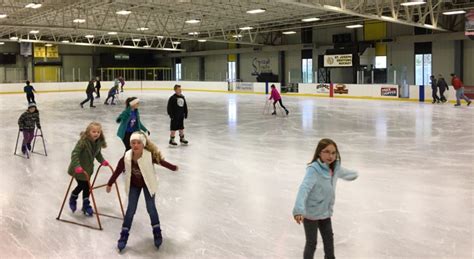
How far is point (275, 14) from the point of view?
99.3 ft

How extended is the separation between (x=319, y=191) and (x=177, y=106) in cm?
760

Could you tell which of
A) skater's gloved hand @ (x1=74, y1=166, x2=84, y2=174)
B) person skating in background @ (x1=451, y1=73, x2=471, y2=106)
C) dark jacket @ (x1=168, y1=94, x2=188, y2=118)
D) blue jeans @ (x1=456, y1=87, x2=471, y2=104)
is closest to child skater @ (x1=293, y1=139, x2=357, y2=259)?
skater's gloved hand @ (x1=74, y1=166, x2=84, y2=174)

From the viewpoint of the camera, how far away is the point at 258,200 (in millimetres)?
6270

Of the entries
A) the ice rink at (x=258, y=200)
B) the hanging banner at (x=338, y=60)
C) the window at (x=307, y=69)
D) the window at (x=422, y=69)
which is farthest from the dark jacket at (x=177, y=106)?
the window at (x=307, y=69)

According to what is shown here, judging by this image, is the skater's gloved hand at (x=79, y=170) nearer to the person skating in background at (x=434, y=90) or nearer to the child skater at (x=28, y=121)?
the child skater at (x=28, y=121)

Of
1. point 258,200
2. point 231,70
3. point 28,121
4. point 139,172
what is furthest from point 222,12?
point 139,172

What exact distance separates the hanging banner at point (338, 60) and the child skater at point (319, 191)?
95.1 feet

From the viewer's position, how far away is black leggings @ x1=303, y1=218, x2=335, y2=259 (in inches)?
140

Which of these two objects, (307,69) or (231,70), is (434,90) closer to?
(307,69)

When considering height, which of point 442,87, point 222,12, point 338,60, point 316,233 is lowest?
point 316,233

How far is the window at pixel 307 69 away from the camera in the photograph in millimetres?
37094

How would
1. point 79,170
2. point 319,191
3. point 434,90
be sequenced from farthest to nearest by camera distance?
point 434,90
point 79,170
point 319,191

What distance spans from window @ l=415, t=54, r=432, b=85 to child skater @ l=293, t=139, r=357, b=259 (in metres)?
29.4

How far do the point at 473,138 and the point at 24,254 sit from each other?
35.8 ft
